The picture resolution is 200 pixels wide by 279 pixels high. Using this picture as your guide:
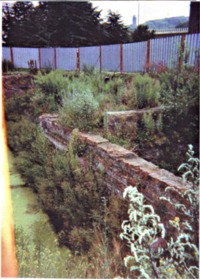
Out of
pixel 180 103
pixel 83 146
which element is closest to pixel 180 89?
pixel 180 103

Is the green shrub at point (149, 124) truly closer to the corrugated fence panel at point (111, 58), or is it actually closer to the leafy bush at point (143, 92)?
the leafy bush at point (143, 92)

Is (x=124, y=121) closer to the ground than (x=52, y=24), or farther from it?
closer to the ground

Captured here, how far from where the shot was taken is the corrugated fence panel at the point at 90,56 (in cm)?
211

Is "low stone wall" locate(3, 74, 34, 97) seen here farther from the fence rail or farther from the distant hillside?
the distant hillside

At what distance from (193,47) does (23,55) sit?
1196 mm

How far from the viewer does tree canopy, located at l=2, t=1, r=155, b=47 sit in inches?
69.8

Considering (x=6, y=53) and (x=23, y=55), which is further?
(x=23, y=55)

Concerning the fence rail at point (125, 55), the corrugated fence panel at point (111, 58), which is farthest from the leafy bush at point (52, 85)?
the corrugated fence panel at point (111, 58)

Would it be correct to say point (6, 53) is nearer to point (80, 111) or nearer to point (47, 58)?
point (47, 58)

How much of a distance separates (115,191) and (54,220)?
2.18ft

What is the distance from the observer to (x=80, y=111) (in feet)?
9.96

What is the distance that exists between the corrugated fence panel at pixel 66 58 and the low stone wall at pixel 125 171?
0.63 meters

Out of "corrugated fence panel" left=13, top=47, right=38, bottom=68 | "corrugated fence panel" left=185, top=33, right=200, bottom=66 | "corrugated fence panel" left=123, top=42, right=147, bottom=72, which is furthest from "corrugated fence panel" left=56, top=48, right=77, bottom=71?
"corrugated fence panel" left=185, top=33, right=200, bottom=66

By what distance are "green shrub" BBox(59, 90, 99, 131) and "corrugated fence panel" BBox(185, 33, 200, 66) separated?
1113mm
